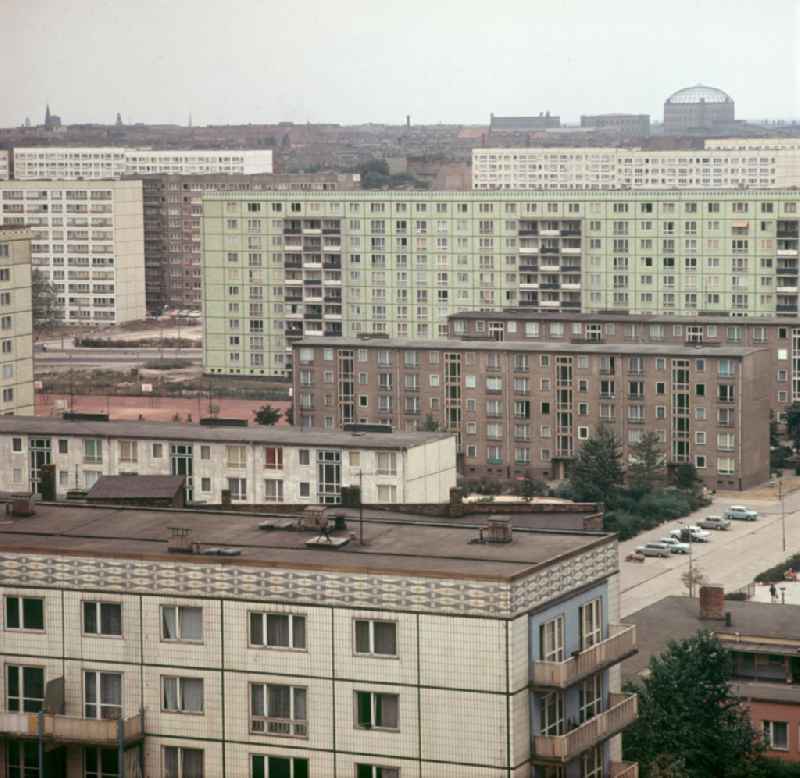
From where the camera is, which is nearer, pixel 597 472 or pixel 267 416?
pixel 597 472

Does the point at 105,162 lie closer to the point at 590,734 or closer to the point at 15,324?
the point at 15,324

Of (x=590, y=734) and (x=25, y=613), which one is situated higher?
(x=25, y=613)

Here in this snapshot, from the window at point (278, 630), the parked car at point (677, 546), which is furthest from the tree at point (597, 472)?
the window at point (278, 630)

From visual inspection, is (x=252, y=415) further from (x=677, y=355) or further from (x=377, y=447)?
(x=377, y=447)

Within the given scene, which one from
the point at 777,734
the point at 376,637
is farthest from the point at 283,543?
the point at 777,734

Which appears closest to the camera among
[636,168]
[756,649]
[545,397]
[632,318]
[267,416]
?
[756,649]

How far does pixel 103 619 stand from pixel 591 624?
1.90 m

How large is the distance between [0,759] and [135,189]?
4127 centimetres

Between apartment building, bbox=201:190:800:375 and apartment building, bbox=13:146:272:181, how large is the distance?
113 feet

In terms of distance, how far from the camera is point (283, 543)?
8.95 meters

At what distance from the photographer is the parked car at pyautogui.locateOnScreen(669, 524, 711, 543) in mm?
22000

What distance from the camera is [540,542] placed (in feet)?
29.1

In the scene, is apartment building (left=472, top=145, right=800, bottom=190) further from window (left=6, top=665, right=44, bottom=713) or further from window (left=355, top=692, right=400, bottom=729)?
window (left=355, top=692, right=400, bottom=729)

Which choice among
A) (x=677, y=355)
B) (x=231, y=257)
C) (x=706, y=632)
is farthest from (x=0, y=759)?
(x=231, y=257)
